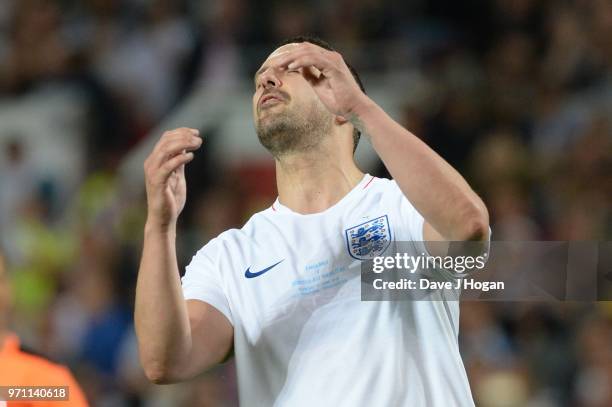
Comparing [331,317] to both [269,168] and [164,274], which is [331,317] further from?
[269,168]

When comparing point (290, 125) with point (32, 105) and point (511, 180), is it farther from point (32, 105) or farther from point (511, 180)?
point (32, 105)

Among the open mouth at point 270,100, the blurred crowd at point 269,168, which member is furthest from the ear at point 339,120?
the blurred crowd at point 269,168

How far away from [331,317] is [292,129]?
591 mm

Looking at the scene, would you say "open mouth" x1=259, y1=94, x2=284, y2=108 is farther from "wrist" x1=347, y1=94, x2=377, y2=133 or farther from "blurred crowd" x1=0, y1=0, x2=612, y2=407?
"blurred crowd" x1=0, y1=0, x2=612, y2=407

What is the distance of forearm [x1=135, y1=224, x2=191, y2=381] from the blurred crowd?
115 inches

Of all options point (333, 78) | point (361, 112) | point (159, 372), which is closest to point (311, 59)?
point (333, 78)

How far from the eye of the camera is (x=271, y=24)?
8453 mm

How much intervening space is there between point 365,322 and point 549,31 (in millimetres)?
5259

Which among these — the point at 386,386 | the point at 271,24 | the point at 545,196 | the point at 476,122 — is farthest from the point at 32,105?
the point at 386,386

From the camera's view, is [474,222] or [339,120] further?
[339,120]

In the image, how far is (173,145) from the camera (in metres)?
2.80

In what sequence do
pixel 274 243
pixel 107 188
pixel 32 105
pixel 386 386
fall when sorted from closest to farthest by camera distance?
1. pixel 386 386
2. pixel 274 243
3. pixel 107 188
4. pixel 32 105
